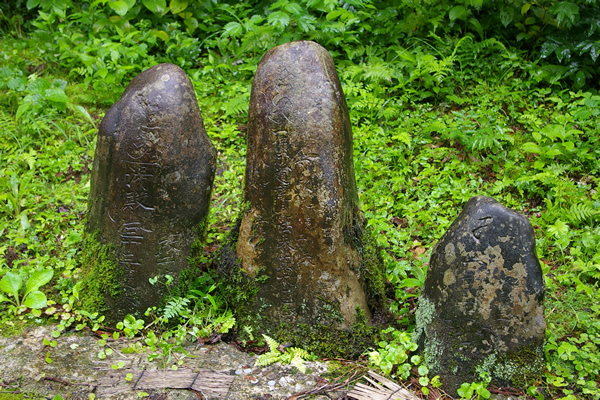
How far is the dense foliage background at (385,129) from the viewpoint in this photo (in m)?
3.45

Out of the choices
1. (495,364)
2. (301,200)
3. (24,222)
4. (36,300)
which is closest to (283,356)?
(301,200)

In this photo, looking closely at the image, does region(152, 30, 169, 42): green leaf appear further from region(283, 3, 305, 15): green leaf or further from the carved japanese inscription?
the carved japanese inscription

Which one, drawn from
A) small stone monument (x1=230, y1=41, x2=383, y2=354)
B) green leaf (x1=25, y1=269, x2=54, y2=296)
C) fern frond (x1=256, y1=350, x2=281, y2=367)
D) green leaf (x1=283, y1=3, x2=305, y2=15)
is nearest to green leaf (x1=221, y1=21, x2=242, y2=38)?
green leaf (x1=283, y1=3, x2=305, y2=15)

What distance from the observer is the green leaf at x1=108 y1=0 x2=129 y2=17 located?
6.21m

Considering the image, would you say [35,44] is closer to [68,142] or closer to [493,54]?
[68,142]

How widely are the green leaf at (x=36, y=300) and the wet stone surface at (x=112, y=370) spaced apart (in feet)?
0.73

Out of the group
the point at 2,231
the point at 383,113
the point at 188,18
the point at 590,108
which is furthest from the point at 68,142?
the point at 590,108

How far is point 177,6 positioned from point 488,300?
5606 millimetres

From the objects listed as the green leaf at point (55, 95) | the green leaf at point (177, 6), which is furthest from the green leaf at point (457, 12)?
the green leaf at point (55, 95)

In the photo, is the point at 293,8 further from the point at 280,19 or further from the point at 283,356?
the point at 283,356

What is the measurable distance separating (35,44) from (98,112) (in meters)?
1.93

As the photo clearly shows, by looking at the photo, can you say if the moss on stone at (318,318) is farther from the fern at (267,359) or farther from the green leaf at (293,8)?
the green leaf at (293,8)

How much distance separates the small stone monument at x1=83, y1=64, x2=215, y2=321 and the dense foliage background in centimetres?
19

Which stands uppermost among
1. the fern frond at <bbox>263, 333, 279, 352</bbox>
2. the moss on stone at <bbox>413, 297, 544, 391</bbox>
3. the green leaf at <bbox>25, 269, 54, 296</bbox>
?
the green leaf at <bbox>25, 269, 54, 296</bbox>
